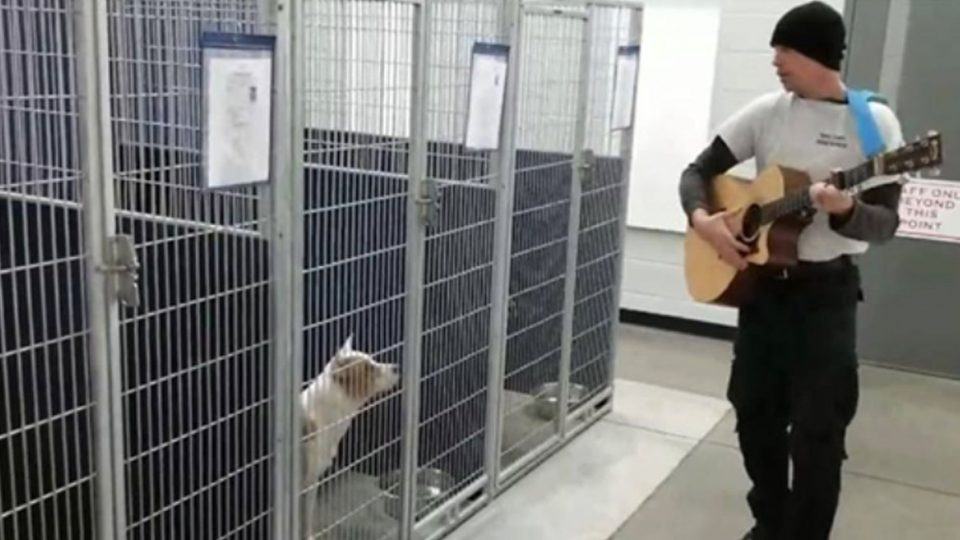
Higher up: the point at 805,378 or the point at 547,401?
the point at 805,378

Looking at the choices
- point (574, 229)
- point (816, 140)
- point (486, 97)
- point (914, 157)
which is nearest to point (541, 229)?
point (574, 229)

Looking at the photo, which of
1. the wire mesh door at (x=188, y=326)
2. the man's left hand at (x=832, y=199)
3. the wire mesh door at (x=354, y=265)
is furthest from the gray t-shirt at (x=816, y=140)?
the wire mesh door at (x=188, y=326)

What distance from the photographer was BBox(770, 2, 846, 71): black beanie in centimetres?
250


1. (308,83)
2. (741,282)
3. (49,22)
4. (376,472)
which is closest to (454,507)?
(376,472)

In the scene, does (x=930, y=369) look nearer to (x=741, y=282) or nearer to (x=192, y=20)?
(x=741, y=282)

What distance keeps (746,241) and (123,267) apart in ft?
5.33

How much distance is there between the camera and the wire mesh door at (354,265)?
2.43 metres

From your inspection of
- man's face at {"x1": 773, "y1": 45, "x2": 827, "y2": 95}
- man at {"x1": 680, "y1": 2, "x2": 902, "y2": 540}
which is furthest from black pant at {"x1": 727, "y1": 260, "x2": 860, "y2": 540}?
man's face at {"x1": 773, "y1": 45, "x2": 827, "y2": 95}

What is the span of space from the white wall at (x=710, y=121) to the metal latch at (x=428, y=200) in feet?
8.82

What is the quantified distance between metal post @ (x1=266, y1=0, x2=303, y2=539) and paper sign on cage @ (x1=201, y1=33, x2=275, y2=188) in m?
0.05

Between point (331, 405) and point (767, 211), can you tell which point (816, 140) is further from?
point (331, 405)

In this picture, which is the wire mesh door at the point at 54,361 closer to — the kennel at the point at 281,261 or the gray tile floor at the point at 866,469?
the kennel at the point at 281,261

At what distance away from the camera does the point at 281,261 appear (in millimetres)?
2148

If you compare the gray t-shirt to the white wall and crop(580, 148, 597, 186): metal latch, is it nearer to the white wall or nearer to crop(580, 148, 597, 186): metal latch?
crop(580, 148, 597, 186): metal latch
